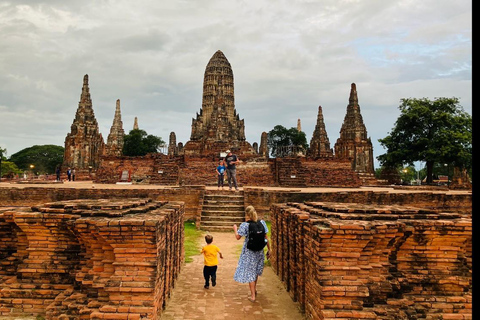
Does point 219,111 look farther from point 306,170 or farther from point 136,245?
point 136,245

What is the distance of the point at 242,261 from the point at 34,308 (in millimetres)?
2852

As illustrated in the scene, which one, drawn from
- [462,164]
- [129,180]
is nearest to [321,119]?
[462,164]

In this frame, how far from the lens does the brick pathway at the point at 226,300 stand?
4758 millimetres

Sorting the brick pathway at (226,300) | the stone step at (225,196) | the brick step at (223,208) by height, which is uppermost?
the stone step at (225,196)

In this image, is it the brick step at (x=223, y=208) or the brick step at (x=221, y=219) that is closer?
the brick step at (x=221, y=219)

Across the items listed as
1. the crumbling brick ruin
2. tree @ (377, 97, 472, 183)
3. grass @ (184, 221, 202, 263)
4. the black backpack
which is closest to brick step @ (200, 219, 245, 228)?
grass @ (184, 221, 202, 263)

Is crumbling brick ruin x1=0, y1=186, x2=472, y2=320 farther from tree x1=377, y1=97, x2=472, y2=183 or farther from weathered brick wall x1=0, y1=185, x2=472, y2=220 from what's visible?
tree x1=377, y1=97, x2=472, y2=183

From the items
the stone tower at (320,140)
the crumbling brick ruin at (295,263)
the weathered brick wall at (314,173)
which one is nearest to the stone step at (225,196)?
the weathered brick wall at (314,173)

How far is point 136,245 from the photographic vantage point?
4.15 metres

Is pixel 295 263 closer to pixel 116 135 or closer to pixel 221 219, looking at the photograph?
pixel 221 219

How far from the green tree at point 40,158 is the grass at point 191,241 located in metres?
62.3

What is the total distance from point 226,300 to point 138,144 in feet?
177

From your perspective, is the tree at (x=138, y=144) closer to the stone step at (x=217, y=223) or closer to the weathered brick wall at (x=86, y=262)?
the stone step at (x=217, y=223)

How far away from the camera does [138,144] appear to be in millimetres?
56625
